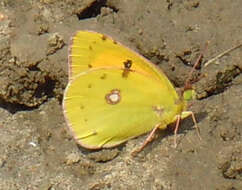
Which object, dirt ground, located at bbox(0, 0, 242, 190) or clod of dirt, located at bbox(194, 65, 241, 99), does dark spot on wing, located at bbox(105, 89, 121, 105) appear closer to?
dirt ground, located at bbox(0, 0, 242, 190)

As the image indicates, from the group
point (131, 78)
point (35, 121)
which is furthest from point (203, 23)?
point (35, 121)

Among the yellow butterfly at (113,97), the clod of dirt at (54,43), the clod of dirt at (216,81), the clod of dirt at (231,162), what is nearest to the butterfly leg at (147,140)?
the yellow butterfly at (113,97)

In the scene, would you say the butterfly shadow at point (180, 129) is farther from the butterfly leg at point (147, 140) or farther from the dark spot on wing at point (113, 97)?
the dark spot on wing at point (113, 97)

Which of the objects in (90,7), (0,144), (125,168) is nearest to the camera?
(125,168)

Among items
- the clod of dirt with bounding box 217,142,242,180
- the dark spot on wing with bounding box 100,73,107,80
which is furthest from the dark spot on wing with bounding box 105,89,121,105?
the clod of dirt with bounding box 217,142,242,180

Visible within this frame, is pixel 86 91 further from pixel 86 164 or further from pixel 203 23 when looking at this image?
pixel 203 23

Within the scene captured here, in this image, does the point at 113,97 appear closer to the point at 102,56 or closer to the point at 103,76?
the point at 103,76

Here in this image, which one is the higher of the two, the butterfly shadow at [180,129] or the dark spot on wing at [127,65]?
the dark spot on wing at [127,65]
